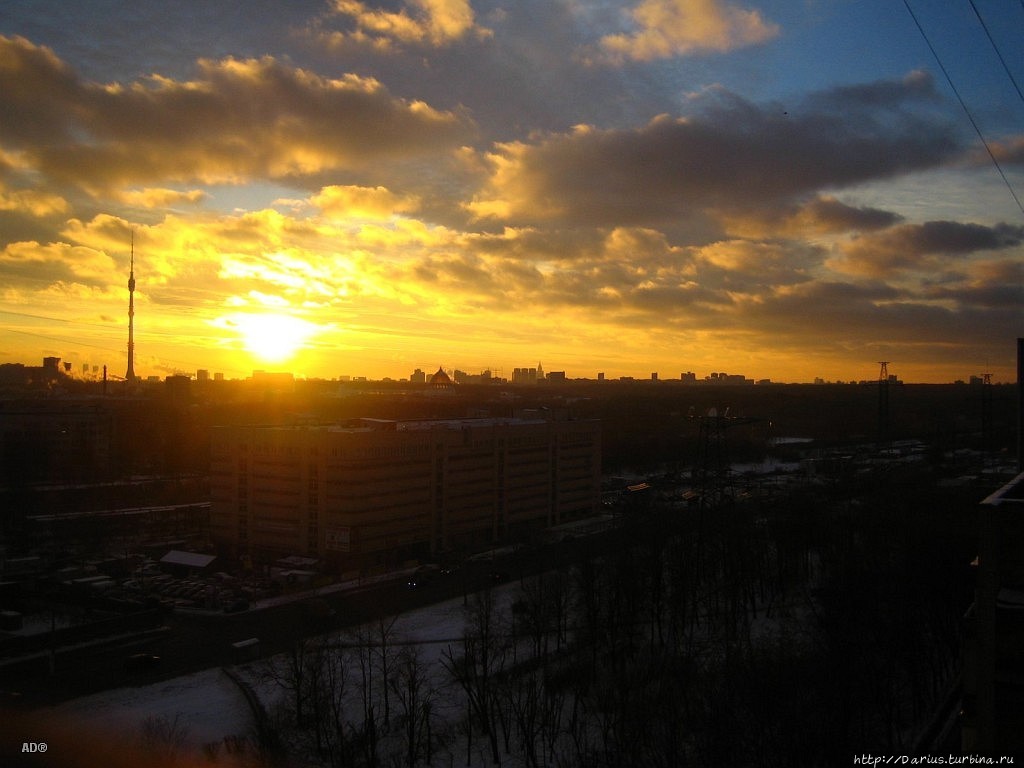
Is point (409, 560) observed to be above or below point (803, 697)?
below

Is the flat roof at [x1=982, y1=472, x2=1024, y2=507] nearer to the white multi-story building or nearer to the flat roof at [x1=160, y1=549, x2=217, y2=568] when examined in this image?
the white multi-story building

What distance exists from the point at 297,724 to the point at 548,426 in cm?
1646

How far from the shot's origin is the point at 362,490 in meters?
17.6

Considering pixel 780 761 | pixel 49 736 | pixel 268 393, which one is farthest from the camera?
pixel 268 393

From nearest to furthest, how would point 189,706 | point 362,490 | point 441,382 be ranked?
1. point 189,706
2. point 362,490
3. point 441,382

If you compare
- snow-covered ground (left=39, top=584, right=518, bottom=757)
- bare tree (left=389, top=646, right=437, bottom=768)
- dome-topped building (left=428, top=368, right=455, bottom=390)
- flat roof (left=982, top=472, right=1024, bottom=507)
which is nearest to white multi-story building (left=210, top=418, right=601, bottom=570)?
snow-covered ground (left=39, top=584, right=518, bottom=757)

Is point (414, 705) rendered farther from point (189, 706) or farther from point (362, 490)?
point (362, 490)

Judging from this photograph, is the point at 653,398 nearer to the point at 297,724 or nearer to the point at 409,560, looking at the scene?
the point at 409,560

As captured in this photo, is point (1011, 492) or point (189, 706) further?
point (189, 706)

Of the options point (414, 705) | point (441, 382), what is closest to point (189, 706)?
point (414, 705)

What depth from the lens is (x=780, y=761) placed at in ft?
18.7

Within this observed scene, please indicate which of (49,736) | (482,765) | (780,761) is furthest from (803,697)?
(49,736)

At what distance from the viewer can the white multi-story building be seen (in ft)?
57.8

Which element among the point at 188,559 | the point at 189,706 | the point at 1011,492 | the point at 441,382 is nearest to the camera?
the point at 1011,492
